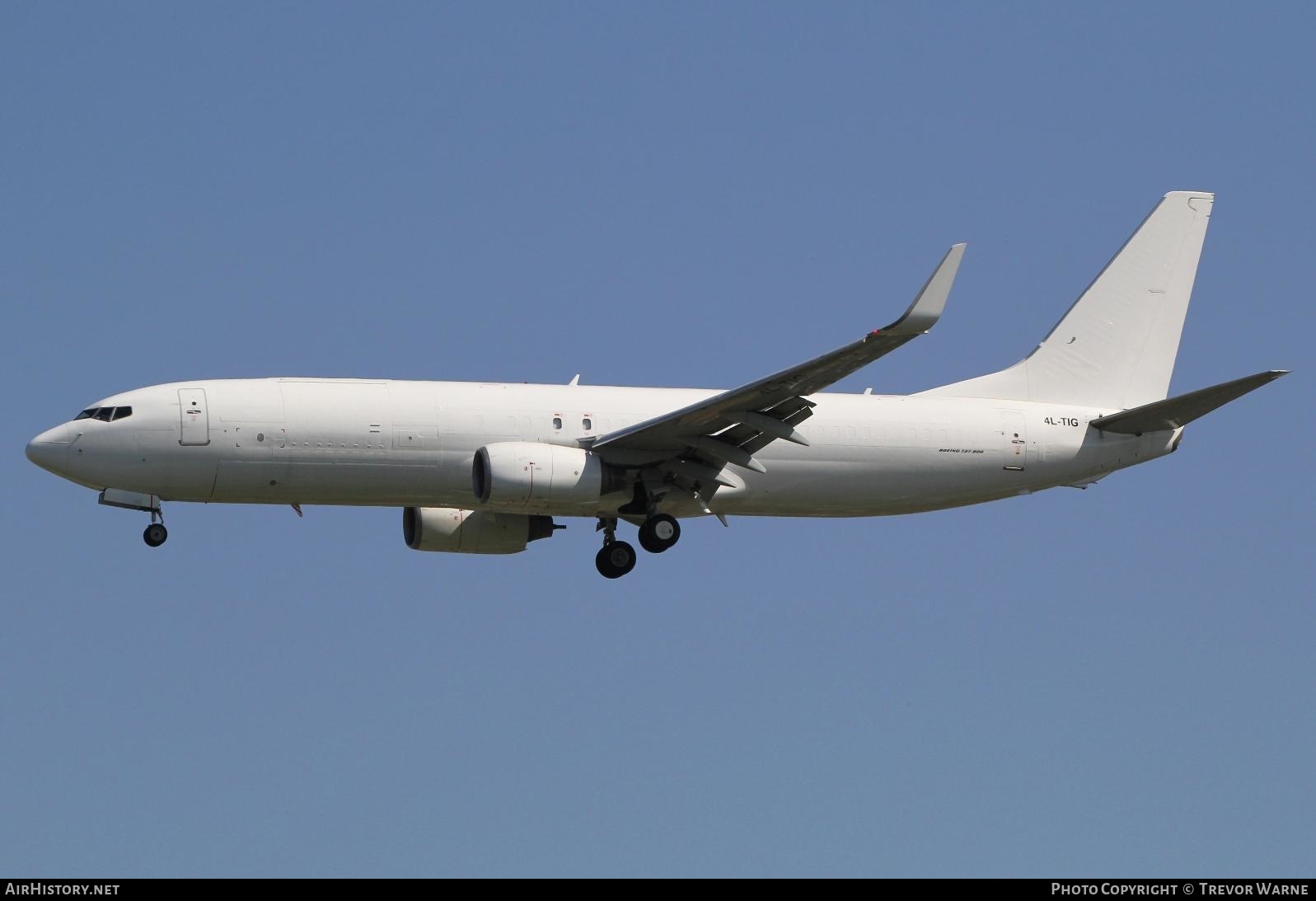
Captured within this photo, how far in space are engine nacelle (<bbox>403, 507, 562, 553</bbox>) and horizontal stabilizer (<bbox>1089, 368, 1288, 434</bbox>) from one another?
1328 cm

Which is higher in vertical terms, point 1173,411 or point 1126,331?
point 1126,331

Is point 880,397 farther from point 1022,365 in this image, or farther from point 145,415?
point 145,415

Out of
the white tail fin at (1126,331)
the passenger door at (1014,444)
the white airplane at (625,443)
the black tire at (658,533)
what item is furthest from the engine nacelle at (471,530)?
the passenger door at (1014,444)

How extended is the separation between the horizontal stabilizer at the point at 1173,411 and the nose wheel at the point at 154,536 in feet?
68.4

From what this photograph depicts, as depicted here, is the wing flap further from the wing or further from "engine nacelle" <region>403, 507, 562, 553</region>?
"engine nacelle" <region>403, 507, 562, 553</region>

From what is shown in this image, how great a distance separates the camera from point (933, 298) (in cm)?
3559

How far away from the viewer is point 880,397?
4503 centimetres

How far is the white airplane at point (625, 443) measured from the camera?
1590 inches

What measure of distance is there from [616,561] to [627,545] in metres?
0.45

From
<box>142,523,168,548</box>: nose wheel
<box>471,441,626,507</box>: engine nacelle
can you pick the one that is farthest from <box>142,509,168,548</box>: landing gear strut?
<box>471,441,626,507</box>: engine nacelle

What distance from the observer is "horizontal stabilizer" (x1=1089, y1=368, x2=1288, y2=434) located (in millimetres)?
41875

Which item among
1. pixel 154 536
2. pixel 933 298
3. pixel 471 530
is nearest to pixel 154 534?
pixel 154 536

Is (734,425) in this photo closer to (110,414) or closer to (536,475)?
(536,475)

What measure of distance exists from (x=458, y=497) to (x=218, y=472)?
16.3 feet
